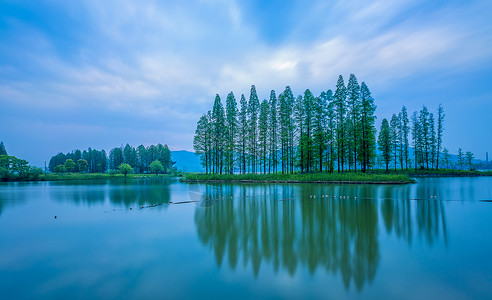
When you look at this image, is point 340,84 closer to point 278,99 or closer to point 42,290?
point 278,99

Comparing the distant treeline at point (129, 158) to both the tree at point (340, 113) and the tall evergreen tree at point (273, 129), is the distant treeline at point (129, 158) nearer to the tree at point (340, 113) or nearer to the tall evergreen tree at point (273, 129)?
the tall evergreen tree at point (273, 129)

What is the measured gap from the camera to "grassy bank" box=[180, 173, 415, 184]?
2478 centimetres

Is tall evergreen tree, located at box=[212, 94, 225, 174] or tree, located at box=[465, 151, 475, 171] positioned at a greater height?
tall evergreen tree, located at box=[212, 94, 225, 174]

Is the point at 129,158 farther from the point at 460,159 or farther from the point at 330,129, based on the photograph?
the point at 460,159

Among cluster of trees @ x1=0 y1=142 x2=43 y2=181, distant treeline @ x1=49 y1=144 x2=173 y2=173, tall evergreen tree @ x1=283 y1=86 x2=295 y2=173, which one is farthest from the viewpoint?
distant treeline @ x1=49 y1=144 x2=173 y2=173

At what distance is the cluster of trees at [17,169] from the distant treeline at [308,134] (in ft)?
114

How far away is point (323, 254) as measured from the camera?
5.44m

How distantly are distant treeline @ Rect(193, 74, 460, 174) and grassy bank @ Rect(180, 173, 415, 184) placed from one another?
12.0 feet

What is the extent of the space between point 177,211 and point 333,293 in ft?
31.4

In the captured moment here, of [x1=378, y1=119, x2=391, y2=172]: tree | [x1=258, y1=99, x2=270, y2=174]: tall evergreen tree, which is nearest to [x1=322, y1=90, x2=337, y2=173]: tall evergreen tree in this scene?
[x1=258, y1=99, x2=270, y2=174]: tall evergreen tree

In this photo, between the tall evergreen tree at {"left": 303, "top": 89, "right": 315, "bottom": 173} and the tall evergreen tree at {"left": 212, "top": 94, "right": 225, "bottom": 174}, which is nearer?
the tall evergreen tree at {"left": 303, "top": 89, "right": 315, "bottom": 173}

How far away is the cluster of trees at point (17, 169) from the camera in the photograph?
150 feet

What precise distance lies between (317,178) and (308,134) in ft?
28.3

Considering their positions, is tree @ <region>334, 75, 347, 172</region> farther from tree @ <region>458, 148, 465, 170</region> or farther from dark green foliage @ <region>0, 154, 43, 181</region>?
dark green foliage @ <region>0, 154, 43, 181</region>
